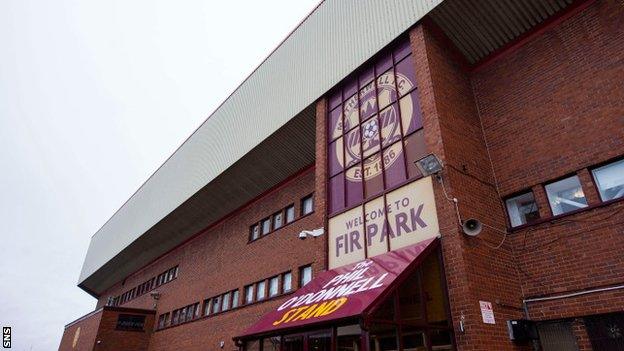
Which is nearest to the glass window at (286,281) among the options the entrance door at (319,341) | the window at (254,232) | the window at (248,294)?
the window at (248,294)

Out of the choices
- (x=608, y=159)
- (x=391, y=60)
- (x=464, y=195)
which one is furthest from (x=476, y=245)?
(x=391, y=60)

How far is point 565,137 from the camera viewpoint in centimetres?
927

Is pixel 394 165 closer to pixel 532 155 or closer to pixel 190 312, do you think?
pixel 532 155

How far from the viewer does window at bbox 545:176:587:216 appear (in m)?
8.70

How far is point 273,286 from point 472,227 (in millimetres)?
9933

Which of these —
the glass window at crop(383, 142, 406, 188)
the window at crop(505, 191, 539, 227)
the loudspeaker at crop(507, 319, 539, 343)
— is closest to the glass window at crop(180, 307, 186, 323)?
the glass window at crop(383, 142, 406, 188)

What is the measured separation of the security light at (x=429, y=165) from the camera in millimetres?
8750

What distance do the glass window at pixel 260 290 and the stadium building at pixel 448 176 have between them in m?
0.09

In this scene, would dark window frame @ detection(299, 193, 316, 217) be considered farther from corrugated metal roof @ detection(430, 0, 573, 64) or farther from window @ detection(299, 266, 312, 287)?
corrugated metal roof @ detection(430, 0, 573, 64)

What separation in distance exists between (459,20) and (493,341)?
7783 millimetres

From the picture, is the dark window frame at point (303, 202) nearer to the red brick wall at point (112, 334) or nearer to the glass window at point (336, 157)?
the glass window at point (336, 157)

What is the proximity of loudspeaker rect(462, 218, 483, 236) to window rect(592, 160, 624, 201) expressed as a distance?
8.35 ft

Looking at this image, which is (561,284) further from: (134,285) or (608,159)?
(134,285)

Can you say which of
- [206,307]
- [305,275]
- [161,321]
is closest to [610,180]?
[305,275]
